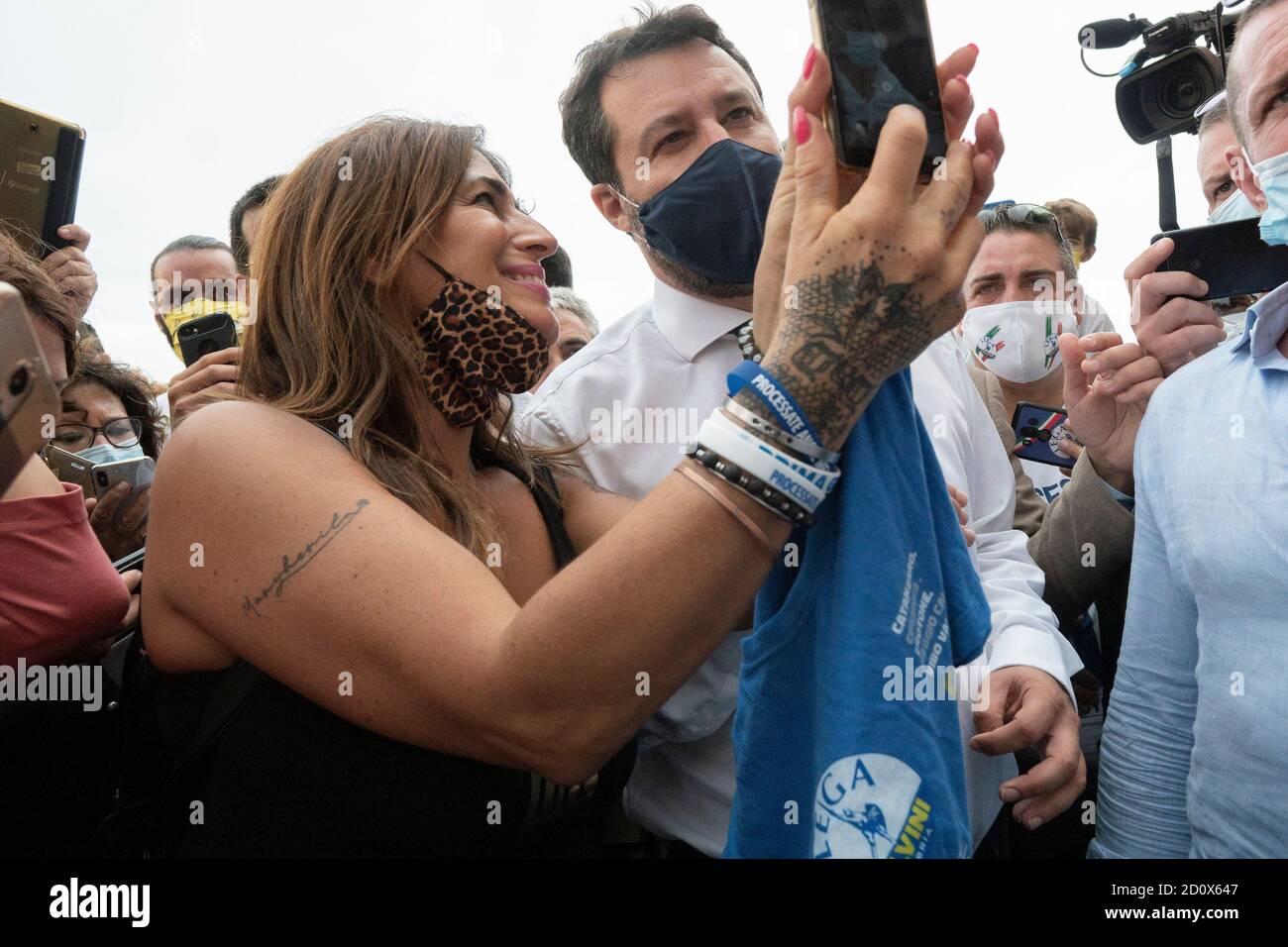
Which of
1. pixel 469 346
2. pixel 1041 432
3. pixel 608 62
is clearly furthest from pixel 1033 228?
pixel 469 346

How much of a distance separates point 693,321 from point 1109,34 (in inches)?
78.6

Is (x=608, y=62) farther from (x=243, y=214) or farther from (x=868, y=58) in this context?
(x=243, y=214)

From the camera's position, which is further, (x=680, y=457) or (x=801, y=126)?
(x=680, y=457)

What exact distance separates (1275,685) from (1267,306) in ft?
2.28

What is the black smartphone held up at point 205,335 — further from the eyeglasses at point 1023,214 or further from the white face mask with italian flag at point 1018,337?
the eyeglasses at point 1023,214

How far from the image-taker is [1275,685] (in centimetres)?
170

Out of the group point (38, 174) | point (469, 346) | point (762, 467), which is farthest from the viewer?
point (38, 174)

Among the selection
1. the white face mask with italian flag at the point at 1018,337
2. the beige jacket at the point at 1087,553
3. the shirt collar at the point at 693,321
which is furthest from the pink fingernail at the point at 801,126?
the white face mask with italian flag at the point at 1018,337

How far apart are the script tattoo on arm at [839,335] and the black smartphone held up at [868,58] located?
0.61 feet

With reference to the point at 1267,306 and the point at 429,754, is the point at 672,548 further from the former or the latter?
the point at 1267,306

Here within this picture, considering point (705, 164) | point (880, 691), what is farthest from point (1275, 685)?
point (705, 164)

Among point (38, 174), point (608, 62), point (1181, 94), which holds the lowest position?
point (38, 174)

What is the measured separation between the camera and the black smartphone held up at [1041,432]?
2932mm

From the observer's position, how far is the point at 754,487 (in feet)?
3.83
